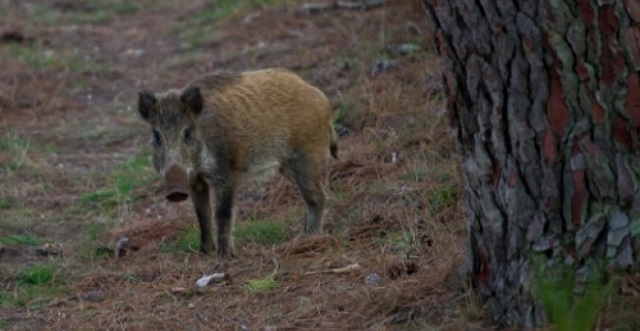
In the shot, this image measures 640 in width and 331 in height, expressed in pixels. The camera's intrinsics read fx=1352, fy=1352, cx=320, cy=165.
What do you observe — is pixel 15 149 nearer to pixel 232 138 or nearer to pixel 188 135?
pixel 232 138

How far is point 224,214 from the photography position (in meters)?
8.76

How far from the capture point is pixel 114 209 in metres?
10.2

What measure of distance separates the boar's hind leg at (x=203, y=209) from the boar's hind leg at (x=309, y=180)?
0.70m

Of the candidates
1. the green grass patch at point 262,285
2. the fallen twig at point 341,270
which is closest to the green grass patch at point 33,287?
the green grass patch at point 262,285

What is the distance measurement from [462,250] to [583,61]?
1534 mm

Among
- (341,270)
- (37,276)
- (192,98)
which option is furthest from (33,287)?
(341,270)

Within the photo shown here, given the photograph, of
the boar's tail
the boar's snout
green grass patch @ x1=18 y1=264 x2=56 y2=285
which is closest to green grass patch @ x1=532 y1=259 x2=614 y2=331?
the boar's snout

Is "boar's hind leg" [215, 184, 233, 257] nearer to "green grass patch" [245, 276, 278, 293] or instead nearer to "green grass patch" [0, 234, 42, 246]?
"green grass patch" [245, 276, 278, 293]

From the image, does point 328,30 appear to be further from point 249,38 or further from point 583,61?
point 583,61

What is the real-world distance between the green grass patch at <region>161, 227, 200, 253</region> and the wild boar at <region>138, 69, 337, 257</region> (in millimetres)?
179

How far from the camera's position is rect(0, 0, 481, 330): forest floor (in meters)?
6.94

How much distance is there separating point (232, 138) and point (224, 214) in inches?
20.9

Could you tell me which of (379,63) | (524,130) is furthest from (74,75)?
(524,130)

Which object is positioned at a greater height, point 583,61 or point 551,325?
point 583,61
